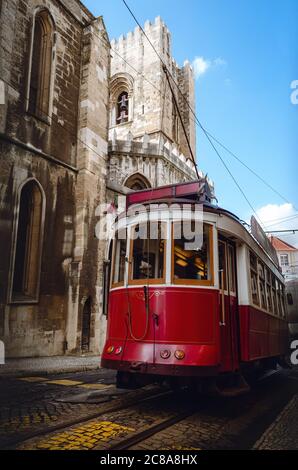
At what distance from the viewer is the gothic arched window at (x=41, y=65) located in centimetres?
1292

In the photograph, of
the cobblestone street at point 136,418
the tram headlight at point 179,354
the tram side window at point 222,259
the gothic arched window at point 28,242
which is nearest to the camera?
the cobblestone street at point 136,418

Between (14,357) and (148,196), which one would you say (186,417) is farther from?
(14,357)

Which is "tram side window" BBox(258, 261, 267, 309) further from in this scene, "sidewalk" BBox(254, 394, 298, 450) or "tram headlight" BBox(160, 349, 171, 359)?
"tram headlight" BBox(160, 349, 171, 359)

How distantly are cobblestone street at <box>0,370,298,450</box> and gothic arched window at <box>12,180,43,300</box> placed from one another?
4.45 m

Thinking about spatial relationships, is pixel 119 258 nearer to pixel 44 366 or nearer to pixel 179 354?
pixel 179 354

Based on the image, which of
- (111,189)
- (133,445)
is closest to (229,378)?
(133,445)

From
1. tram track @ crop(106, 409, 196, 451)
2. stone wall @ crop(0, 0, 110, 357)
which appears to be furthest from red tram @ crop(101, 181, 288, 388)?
stone wall @ crop(0, 0, 110, 357)

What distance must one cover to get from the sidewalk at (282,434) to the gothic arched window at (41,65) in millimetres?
11565

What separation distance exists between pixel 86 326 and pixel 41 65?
9.52 m

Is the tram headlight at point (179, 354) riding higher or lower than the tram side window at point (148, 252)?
lower

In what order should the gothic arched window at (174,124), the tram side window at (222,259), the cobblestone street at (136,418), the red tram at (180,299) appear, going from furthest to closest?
the gothic arched window at (174,124), the tram side window at (222,259), the red tram at (180,299), the cobblestone street at (136,418)

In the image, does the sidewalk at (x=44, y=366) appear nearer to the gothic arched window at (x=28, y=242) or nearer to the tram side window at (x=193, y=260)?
the gothic arched window at (x=28, y=242)

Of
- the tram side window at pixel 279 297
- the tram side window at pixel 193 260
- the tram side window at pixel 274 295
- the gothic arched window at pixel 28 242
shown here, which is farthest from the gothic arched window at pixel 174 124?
the tram side window at pixel 193 260

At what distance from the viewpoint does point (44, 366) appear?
378 inches
